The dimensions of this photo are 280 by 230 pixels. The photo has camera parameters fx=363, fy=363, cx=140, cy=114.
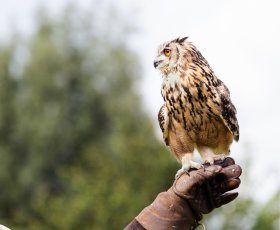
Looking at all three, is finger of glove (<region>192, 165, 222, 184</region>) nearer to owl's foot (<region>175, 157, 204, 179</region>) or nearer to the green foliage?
owl's foot (<region>175, 157, 204, 179</region>)

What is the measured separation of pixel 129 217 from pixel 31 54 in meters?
Answer: 13.9

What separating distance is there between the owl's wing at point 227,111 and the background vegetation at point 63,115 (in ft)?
36.2

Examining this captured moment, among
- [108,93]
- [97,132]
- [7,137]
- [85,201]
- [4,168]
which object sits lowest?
[85,201]

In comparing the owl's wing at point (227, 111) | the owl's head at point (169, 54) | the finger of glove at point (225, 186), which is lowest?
the finger of glove at point (225, 186)

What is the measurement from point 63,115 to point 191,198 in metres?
19.1

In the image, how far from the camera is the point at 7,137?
21.0 meters

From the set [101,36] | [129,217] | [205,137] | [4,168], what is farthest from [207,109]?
[101,36]

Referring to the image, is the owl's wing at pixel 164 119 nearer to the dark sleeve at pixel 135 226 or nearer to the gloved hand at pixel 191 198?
the gloved hand at pixel 191 198

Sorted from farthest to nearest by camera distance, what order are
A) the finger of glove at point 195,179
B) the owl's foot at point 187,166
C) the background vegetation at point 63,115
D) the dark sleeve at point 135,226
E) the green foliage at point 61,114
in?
1. the green foliage at point 61,114
2. the background vegetation at point 63,115
3. the owl's foot at point 187,166
4. the finger of glove at point 195,179
5. the dark sleeve at point 135,226

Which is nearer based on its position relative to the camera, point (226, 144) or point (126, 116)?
point (226, 144)

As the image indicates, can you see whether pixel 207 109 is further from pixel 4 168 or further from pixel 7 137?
pixel 7 137

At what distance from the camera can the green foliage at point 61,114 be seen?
711 inches

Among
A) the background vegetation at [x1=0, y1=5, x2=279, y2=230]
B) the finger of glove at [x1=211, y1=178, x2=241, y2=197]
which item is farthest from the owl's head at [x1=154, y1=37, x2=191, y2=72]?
the background vegetation at [x1=0, y1=5, x2=279, y2=230]

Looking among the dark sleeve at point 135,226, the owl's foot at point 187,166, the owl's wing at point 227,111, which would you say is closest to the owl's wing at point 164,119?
the owl's foot at point 187,166
